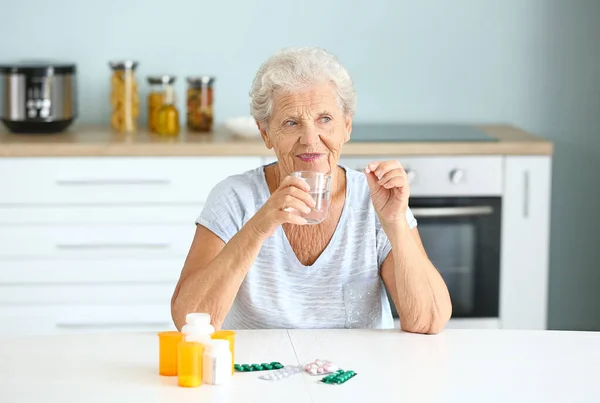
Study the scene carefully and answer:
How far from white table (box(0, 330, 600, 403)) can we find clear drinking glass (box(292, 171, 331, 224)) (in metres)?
0.26

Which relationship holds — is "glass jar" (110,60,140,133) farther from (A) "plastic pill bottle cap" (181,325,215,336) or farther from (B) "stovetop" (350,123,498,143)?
(A) "plastic pill bottle cap" (181,325,215,336)

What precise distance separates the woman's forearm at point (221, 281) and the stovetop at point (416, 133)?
4.92ft

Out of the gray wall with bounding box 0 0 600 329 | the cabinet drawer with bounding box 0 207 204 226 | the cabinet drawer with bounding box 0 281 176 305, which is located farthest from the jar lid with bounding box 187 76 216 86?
the cabinet drawer with bounding box 0 281 176 305

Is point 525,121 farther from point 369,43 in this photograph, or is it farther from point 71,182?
point 71,182

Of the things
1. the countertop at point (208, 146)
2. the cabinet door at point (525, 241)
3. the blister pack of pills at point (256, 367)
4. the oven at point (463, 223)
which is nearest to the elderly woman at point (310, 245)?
the blister pack of pills at point (256, 367)

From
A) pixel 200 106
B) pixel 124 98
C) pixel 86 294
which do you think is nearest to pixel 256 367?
pixel 86 294

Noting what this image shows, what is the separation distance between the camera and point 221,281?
2.13 m

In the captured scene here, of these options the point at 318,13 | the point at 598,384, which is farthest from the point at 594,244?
the point at 598,384

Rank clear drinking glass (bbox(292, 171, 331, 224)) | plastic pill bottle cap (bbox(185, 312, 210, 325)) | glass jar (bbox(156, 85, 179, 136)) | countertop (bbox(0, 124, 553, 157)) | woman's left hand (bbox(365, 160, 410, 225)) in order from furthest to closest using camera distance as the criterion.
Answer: glass jar (bbox(156, 85, 179, 136))
countertop (bbox(0, 124, 553, 157))
woman's left hand (bbox(365, 160, 410, 225))
clear drinking glass (bbox(292, 171, 331, 224))
plastic pill bottle cap (bbox(185, 312, 210, 325))

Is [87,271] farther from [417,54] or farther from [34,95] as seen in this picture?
[417,54]

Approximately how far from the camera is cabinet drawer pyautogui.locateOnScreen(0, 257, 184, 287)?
3527mm

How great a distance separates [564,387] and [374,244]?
0.67 metres

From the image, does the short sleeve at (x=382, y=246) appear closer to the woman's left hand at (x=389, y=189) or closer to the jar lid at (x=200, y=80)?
the woman's left hand at (x=389, y=189)

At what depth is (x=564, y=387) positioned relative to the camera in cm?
179
